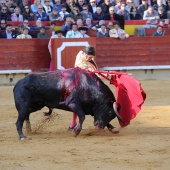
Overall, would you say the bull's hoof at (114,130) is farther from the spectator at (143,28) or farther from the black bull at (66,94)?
the spectator at (143,28)

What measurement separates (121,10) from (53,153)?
31.1 feet

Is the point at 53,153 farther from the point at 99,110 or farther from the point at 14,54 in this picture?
the point at 14,54

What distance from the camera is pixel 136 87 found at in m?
8.35

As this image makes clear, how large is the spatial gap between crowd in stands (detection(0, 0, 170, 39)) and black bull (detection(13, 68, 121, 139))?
20.7ft

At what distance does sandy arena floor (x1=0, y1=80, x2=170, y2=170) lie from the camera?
21.0 ft

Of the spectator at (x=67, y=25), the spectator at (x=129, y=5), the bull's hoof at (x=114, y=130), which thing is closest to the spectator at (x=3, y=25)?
the spectator at (x=67, y=25)

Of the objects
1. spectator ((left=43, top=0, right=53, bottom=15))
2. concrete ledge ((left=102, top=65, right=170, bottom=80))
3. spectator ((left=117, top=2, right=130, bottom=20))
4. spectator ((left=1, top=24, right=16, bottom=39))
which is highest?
spectator ((left=43, top=0, right=53, bottom=15))

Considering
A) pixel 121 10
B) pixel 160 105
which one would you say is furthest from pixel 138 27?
pixel 160 105

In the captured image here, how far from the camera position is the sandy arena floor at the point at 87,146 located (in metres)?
6.39

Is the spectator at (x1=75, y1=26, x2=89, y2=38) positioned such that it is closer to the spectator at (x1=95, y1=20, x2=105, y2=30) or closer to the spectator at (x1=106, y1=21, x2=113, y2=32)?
the spectator at (x1=95, y1=20, x2=105, y2=30)

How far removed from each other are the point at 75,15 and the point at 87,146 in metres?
8.34

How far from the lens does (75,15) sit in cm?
1546

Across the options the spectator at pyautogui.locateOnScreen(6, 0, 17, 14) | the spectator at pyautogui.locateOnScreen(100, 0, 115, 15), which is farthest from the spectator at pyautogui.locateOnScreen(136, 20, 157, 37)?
the spectator at pyautogui.locateOnScreen(6, 0, 17, 14)

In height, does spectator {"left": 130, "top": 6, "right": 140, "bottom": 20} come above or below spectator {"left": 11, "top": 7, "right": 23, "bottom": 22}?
below
